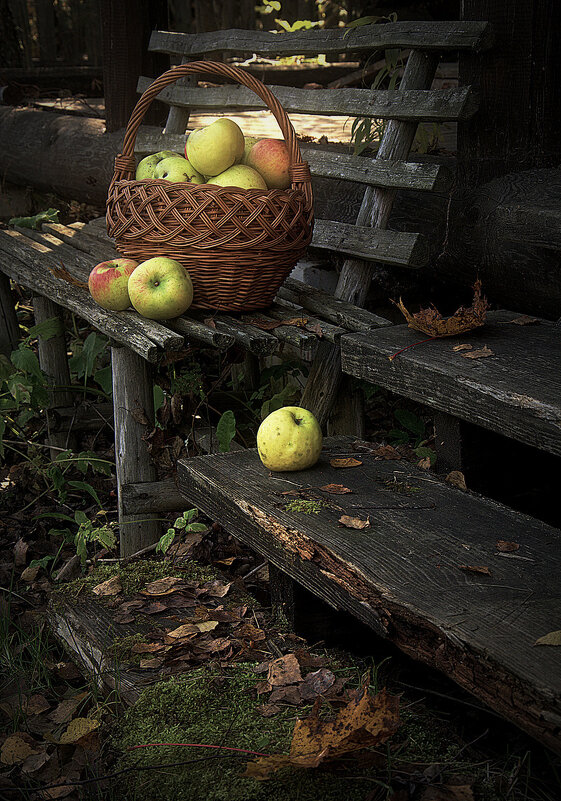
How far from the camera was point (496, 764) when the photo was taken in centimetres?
166

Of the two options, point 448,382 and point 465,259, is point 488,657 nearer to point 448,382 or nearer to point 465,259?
point 448,382

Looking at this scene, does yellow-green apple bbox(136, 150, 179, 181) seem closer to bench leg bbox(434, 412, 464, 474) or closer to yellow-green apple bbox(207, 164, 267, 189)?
yellow-green apple bbox(207, 164, 267, 189)

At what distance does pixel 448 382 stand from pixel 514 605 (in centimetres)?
71

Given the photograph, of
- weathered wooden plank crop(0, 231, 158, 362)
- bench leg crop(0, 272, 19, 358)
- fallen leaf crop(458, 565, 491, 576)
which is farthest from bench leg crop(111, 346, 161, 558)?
bench leg crop(0, 272, 19, 358)

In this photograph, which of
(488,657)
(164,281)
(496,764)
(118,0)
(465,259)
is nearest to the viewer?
(488,657)

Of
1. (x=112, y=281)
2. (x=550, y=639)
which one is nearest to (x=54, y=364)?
(x=112, y=281)

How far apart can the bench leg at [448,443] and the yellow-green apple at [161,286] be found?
0.88 meters

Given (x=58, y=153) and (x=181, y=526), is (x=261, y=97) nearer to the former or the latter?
(x=181, y=526)

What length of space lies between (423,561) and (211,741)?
0.57m

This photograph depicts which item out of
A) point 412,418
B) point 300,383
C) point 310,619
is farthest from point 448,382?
point 300,383

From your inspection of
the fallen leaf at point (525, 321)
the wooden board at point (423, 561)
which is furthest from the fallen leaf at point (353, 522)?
the fallen leaf at point (525, 321)

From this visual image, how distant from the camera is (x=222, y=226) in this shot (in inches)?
102

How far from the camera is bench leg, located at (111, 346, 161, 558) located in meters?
2.87

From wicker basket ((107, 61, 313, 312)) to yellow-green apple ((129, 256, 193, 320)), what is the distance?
0.08m
